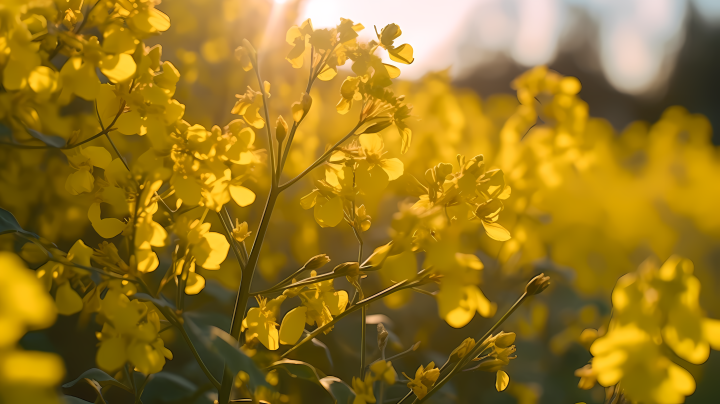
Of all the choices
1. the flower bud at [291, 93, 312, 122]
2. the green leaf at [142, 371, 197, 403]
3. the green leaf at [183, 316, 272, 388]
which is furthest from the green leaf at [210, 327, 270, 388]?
the green leaf at [142, 371, 197, 403]

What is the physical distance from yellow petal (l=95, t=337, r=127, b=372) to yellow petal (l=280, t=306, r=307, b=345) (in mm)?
238

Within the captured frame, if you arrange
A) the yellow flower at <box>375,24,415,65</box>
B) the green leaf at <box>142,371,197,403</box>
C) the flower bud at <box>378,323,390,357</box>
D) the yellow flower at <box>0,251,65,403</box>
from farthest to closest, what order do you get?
the green leaf at <box>142,371,197,403</box> → the flower bud at <box>378,323,390,357</box> → the yellow flower at <box>375,24,415,65</box> → the yellow flower at <box>0,251,65,403</box>

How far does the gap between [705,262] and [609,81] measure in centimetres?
1752

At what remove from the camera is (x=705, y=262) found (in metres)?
5.23

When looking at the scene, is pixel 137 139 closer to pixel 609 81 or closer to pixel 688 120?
pixel 688 120

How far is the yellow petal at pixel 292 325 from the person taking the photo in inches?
30.0

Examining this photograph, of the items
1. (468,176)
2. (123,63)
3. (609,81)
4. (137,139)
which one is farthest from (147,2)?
(609,81)

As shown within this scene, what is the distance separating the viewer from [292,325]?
765 millimetres

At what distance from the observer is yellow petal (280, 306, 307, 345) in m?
0.76

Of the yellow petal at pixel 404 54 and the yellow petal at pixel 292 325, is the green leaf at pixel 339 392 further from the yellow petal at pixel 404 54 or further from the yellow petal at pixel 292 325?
the yellow petal at pixel 404 54

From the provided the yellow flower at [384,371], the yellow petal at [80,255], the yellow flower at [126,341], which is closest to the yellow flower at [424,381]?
the yellow flower at [384,371]

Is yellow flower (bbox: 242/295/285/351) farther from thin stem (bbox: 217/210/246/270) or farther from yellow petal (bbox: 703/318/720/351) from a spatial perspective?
yellow petal (bbox: 703/318/720/351)

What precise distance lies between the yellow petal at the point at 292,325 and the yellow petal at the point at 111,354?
238 millimetres

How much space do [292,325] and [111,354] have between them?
0.26m
